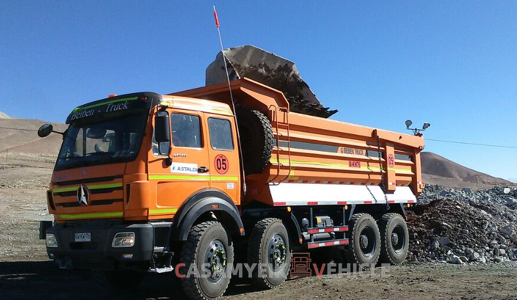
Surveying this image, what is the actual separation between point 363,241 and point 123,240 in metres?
5.57

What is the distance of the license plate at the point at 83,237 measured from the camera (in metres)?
5.88

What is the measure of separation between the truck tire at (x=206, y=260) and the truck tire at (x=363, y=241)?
3.48 meters

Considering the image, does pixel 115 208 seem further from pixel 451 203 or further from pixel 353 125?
pixel 451 203

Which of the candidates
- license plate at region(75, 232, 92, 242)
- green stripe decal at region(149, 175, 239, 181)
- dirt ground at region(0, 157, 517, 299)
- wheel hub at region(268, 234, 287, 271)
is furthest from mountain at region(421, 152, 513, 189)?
license plate at region(75, 232, 92, 242)

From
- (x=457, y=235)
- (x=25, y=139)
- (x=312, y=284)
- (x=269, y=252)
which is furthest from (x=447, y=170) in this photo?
(x=269, y=252)

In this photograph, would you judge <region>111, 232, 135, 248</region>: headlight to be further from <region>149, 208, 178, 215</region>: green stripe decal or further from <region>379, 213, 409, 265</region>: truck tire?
<region>379, 213, 409, 265</region>: truck tire

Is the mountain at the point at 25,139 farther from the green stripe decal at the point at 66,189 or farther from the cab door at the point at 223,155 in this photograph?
the cab door at the point at 223,155

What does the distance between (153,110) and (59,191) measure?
173 cm

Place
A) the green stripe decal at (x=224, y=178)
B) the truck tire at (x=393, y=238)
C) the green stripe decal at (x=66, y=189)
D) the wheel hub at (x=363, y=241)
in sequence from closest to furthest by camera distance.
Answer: the green stripe decal at (x=66, y=189), the green stripe decal at (x=224, y=178), the wheel hub at (x=363, y=241), the truck tire at (x=393, y=238)

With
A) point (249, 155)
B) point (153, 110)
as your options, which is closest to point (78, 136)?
point (153, 110)

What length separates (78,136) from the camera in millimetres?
6590

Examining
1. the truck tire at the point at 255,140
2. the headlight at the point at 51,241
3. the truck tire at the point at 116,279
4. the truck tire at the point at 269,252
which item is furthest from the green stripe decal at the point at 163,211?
the truck tire at the point at 116,279

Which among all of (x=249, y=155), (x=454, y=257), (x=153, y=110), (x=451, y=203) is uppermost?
(x=153, y=110)

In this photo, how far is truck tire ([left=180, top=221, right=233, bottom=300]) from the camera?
602 centimetres
